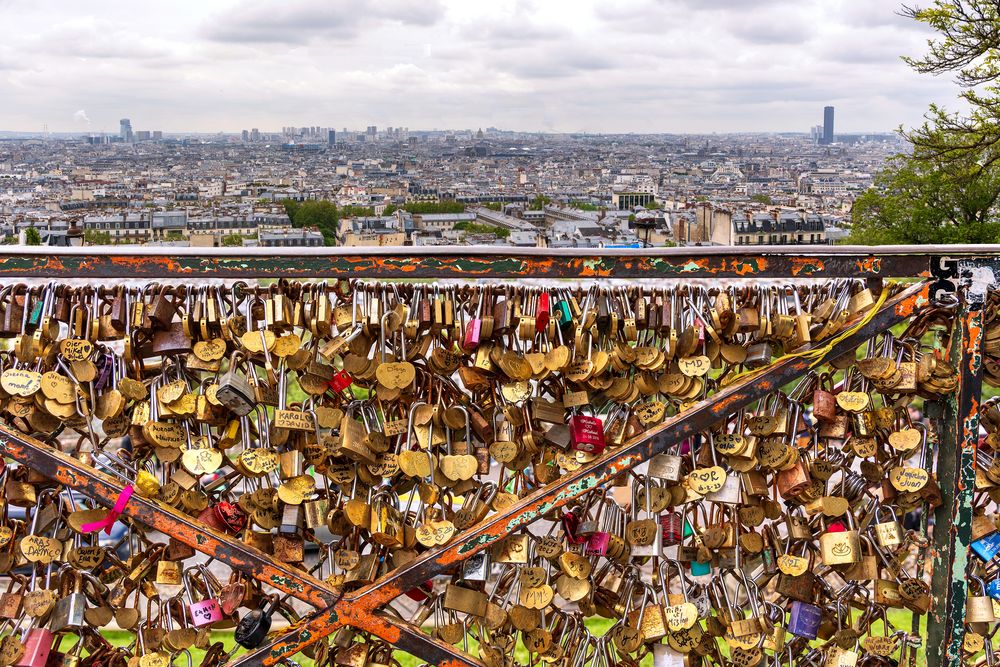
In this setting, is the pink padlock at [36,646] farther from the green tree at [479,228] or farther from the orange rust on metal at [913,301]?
the green tree at [479,228]

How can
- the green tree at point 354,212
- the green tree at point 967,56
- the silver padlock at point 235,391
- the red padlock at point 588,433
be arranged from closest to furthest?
1. the silver padlock at point 235,391
2. the red padlock at point 588,433
3. the green tree at point 967,56
4. the green tree at point 354,212

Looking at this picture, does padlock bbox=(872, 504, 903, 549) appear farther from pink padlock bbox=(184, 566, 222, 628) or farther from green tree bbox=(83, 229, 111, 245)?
green tree bbox=(83, 229, 111, 245)

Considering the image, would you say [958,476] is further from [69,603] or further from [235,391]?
[69,603]

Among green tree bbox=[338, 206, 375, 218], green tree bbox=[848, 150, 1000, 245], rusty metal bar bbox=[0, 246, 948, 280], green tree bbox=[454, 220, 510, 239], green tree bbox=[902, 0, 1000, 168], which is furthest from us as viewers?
green tree bbox=[338, 206, 375, 218]

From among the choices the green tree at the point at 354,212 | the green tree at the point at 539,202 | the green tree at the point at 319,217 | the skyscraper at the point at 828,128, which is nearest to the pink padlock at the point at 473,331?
the green tree at the point at 319,217

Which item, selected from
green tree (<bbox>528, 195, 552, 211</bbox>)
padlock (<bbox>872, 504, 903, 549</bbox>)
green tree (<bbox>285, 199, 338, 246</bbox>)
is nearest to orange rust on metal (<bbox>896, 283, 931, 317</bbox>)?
padlock (<bbox>872, 504, 903, 549</bbox>)

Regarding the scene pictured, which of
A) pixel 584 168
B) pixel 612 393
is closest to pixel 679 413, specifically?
pixel 612 393
